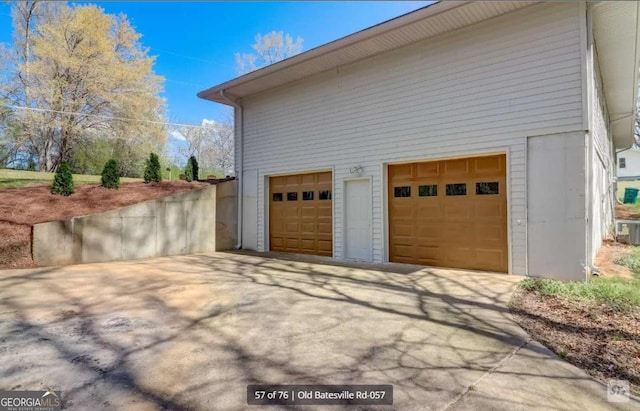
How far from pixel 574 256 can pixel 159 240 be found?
344 inches

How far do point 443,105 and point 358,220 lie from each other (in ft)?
10.3

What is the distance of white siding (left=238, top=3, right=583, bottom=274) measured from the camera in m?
5.97

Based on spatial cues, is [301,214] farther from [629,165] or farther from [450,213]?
[629,165]

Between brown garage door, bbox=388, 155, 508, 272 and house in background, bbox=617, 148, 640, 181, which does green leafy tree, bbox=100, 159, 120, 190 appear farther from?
house in background, bbox=617, 148, 640, 181

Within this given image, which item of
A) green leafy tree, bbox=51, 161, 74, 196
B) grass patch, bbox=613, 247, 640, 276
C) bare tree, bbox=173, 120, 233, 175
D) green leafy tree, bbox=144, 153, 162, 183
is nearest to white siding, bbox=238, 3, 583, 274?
grass patch, bbox=613, 247, 640, 276

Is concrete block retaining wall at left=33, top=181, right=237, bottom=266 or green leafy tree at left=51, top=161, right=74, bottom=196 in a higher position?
green leafy tree at left=51, top=161, right=74, bottom=196

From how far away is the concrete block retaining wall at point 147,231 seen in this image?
7.25 m

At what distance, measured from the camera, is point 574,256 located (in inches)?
227

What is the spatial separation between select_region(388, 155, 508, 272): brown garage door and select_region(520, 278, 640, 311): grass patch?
1069mm

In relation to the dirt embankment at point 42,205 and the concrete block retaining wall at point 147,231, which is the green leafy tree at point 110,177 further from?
the concrete block retaining wall at point 147,231

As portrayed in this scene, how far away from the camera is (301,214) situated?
971 cm

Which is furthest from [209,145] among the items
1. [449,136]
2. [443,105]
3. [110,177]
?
[449,136]

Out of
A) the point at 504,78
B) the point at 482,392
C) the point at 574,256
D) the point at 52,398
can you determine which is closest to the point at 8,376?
the point at 52,398

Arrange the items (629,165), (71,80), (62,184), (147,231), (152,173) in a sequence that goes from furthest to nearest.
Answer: (629,165) → (71,80) → (152,173) → (62,184) → (147,231)
